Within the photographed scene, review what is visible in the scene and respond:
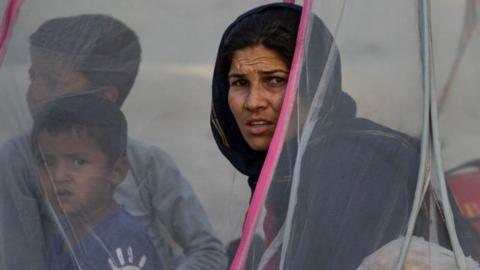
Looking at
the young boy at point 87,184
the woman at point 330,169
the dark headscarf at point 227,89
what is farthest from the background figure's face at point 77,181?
the woman at point 330,169

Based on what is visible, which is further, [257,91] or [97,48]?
[97,48]

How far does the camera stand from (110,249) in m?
2.56

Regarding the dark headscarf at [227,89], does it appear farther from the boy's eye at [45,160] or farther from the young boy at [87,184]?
the boy's eye at [45,160]

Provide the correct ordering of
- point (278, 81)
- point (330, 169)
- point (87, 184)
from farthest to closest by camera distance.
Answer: point (87, 184) < point (278, 81) < point (330, 169)

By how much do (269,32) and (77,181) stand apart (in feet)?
1.77

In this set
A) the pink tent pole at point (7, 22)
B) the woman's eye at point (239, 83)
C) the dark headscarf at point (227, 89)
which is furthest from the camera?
the pink tent pole at point (7, 22)

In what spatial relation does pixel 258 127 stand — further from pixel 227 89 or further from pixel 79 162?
pixel 79 162

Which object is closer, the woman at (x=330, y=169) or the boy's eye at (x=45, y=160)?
the woman at (x=330, y=169)

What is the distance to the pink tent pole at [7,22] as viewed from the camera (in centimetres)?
278

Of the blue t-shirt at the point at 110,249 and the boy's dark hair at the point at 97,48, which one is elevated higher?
the boy's dark hair at the point at 97,48

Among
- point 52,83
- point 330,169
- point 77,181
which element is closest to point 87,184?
point 77,181

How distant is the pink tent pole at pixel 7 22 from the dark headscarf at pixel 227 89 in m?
0.51

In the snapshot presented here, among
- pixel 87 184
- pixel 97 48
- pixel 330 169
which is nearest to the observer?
pixel 330 169

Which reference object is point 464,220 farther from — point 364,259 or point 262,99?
point 262,99
